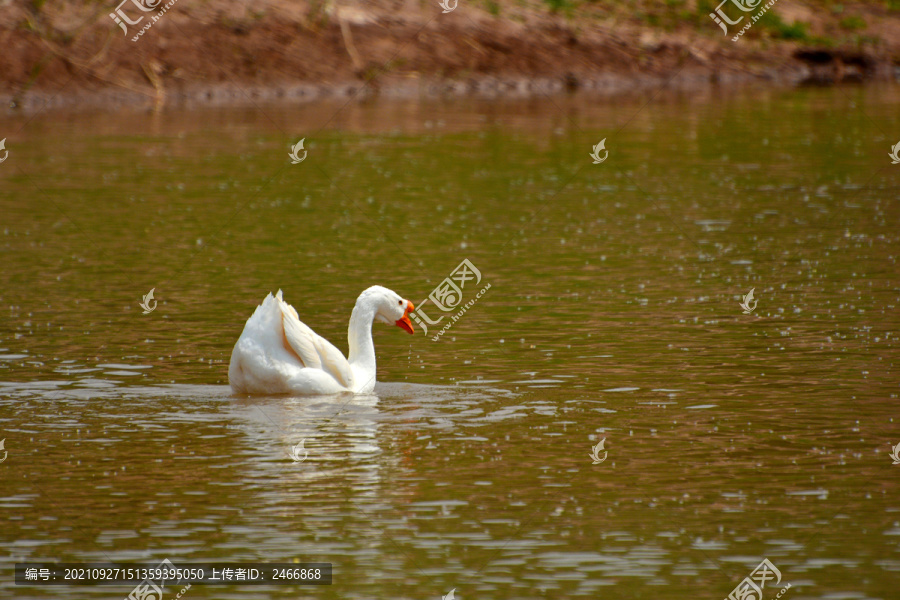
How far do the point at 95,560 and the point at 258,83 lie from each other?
1318 inches

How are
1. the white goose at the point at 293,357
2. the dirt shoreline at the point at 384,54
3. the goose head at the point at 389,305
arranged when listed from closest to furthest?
the white goose at the point at 293,357, the goose head at the point at 389,305, the dirt shoreline at the point at 384,54

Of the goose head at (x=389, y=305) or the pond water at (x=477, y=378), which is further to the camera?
the goose head at (x=389, y=305)

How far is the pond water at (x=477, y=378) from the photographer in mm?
8812

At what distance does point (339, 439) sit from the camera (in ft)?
36.6

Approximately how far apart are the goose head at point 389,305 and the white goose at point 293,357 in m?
0.08

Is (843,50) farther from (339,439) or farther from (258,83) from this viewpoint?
(339,439)

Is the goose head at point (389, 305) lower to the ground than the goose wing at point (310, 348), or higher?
higher

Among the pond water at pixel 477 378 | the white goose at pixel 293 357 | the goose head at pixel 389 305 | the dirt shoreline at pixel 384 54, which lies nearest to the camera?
the pond water at pixel 477 378

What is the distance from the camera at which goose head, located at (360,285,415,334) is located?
13164 mm

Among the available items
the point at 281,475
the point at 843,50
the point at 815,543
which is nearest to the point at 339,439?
the point at 281,475

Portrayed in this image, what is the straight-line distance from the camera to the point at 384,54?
42.4m

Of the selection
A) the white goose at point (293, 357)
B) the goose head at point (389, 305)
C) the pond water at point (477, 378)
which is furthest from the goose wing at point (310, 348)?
the goose head at point (389, 305)

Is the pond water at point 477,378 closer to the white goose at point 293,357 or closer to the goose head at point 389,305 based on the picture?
the white goose at point 293,357

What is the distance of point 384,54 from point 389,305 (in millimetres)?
30109
